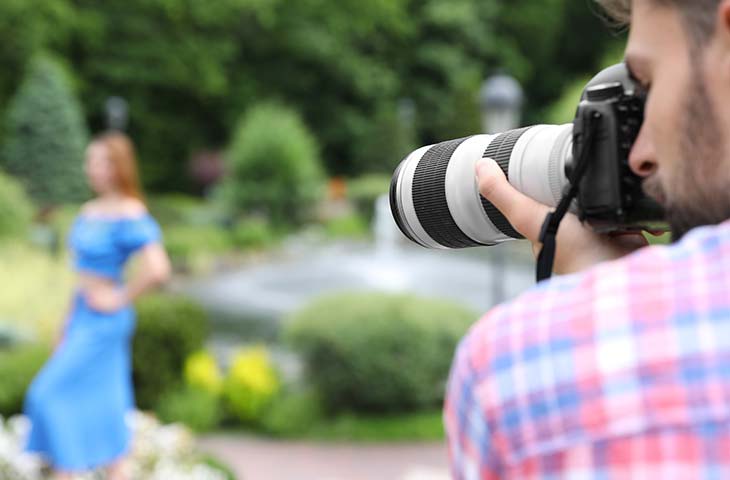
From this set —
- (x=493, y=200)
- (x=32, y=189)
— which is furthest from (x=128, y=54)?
(x=493, y=200)

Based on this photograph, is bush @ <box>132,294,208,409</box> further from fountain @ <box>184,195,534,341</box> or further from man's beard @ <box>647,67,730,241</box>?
man's beard @ <box>647,67,730,241</box>

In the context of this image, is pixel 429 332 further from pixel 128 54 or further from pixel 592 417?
pixel 128 54

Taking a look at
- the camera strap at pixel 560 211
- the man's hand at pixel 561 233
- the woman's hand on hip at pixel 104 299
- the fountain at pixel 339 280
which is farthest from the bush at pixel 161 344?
the camera strap at pixel 560 211

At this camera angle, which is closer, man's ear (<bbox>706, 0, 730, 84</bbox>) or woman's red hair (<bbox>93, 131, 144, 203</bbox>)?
man's ear (<bbox>706, 0, 730, 84</bbox>)

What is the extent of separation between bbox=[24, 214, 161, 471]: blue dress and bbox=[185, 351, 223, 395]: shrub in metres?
2.28

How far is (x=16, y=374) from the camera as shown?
265 inches

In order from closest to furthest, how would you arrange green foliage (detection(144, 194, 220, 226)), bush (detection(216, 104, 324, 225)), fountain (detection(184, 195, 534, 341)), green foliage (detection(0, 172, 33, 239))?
1. fountain (detection(184, 195, 534, 341))
2. green foliage (detection(0, 172, 33, 239))
3. green foliage (detection(144, 194, 220, 226))
4. bush (detection(216, 104, 324, 225))

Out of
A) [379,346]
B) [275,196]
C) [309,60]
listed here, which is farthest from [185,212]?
[379,346]

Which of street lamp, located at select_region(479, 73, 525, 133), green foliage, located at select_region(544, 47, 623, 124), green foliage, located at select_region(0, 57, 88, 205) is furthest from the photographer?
green foliage, located at select_region(0, 57, 88, 205)

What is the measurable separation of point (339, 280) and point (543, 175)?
49.7 feet

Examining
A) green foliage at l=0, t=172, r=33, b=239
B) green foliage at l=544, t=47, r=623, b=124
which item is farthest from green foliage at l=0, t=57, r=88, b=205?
green foliage at l=544, t=47, r=623, b=124

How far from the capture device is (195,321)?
7.89 metres

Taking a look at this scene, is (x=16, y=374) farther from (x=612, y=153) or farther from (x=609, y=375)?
(x=609, y=375)

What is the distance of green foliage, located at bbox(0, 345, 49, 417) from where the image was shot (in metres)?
6.62
